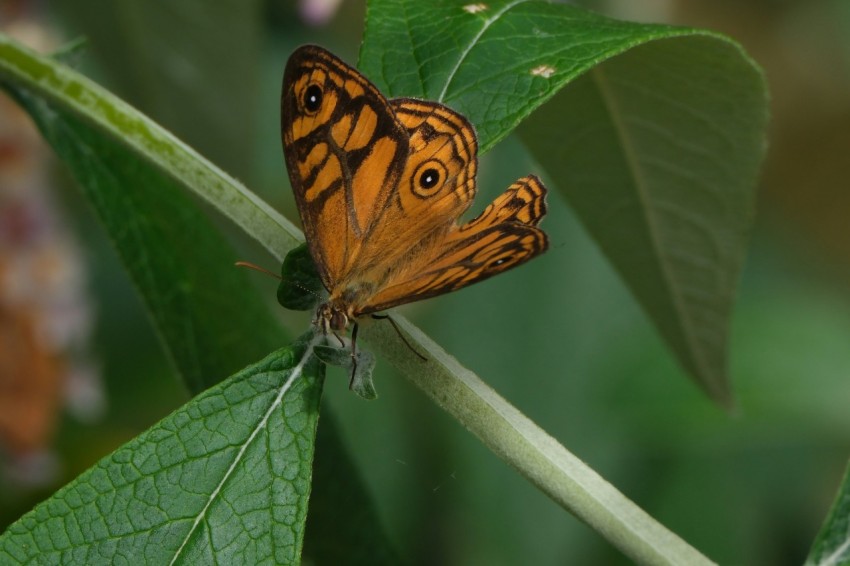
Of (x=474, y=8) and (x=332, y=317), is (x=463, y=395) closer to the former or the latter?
(x=332, y=317)

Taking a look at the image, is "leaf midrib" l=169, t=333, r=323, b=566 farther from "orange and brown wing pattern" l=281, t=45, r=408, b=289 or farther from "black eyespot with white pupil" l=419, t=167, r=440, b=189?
"black eyespot with white pupil" l=419, t=167, r=440, b=189

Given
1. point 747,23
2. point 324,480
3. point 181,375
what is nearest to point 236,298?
point 181,375

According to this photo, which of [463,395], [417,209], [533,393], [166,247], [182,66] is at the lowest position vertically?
[533,393]

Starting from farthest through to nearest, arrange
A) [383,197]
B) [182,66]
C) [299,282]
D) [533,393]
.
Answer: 1. [533,393]
2. [182,66]
3. [383,197]
4. [299,282]

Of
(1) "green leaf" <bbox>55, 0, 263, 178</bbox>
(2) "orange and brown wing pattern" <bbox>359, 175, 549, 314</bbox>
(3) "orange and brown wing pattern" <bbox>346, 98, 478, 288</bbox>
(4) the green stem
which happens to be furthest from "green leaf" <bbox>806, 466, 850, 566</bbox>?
(1) "green leaf" <bbox>55, 0, 263, 178</bbox>

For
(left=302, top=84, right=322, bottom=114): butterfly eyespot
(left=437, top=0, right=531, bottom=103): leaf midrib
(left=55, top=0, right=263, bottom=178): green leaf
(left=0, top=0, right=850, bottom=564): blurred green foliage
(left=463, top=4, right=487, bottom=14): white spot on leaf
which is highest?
(left=55, top=0, right=263, bottom=178): green leaf

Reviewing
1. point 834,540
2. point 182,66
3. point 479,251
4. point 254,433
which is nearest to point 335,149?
point 479,251

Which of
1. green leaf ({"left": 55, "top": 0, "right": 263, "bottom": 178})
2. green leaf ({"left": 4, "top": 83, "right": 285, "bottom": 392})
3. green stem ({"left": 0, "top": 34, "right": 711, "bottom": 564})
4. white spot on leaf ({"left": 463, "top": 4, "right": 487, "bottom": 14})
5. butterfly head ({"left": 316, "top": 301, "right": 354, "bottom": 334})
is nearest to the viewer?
green stem ({"left": 0, "top": 34, "right": 711, "bottom": 564})
